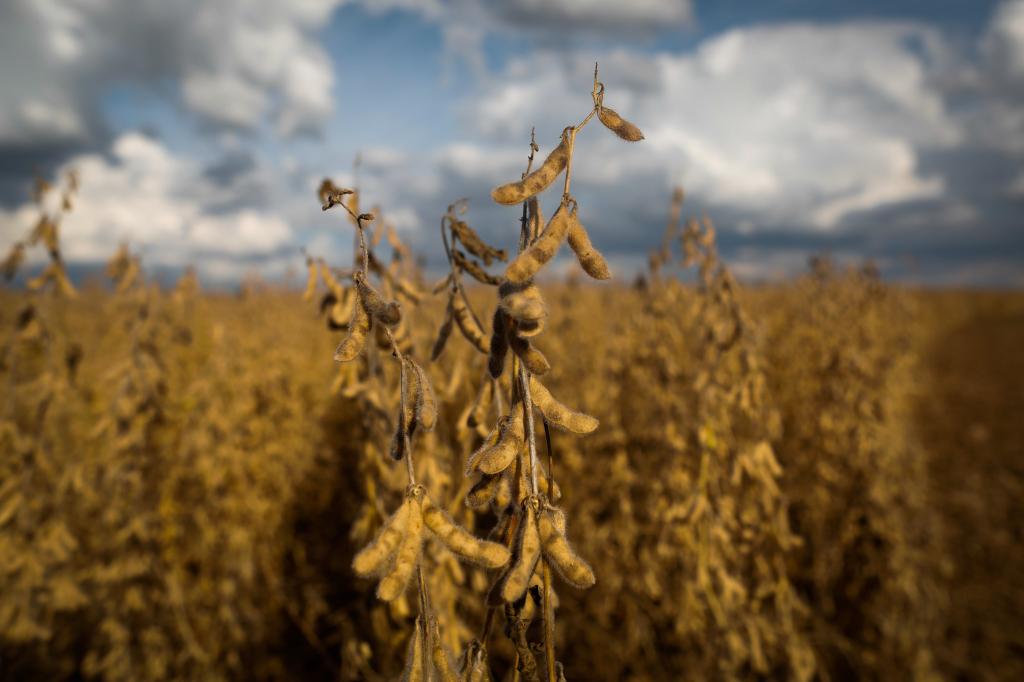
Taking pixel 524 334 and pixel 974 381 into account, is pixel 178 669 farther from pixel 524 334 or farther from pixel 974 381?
pixel 974 381

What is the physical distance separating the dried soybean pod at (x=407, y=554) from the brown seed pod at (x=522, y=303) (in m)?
0.34

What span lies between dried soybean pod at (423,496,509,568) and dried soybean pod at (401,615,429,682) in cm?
14

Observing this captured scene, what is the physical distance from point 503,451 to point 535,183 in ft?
1.38

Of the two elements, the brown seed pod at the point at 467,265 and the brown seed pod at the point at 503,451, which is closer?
the brown seed pod at the point at 503,451

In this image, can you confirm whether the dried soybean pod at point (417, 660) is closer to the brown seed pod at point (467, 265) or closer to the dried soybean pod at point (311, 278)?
the brown seed pod at point (467, 265)

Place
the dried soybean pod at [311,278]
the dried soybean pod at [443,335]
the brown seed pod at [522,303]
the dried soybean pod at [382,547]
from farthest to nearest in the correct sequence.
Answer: the dried soybean pod at [311,278]
the dried soybean pod at [443,335]
the dried soybean pod at [382,547]
the brown seed pod at [522,303]

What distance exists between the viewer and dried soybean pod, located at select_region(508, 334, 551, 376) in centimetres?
88

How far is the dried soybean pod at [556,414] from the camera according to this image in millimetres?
950

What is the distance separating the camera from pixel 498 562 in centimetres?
89

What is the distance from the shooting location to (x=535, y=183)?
3.04 ft

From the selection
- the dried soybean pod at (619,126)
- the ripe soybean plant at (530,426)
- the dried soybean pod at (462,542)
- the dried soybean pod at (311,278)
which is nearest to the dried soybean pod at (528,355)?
the ripe soybean plant at (530,426)

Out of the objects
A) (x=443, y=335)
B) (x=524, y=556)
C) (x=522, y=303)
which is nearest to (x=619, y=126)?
(x=522, y=303)

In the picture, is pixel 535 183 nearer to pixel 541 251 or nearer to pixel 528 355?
pixel 541 251

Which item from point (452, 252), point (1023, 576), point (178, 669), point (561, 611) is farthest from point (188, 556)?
point (1023, 576)
